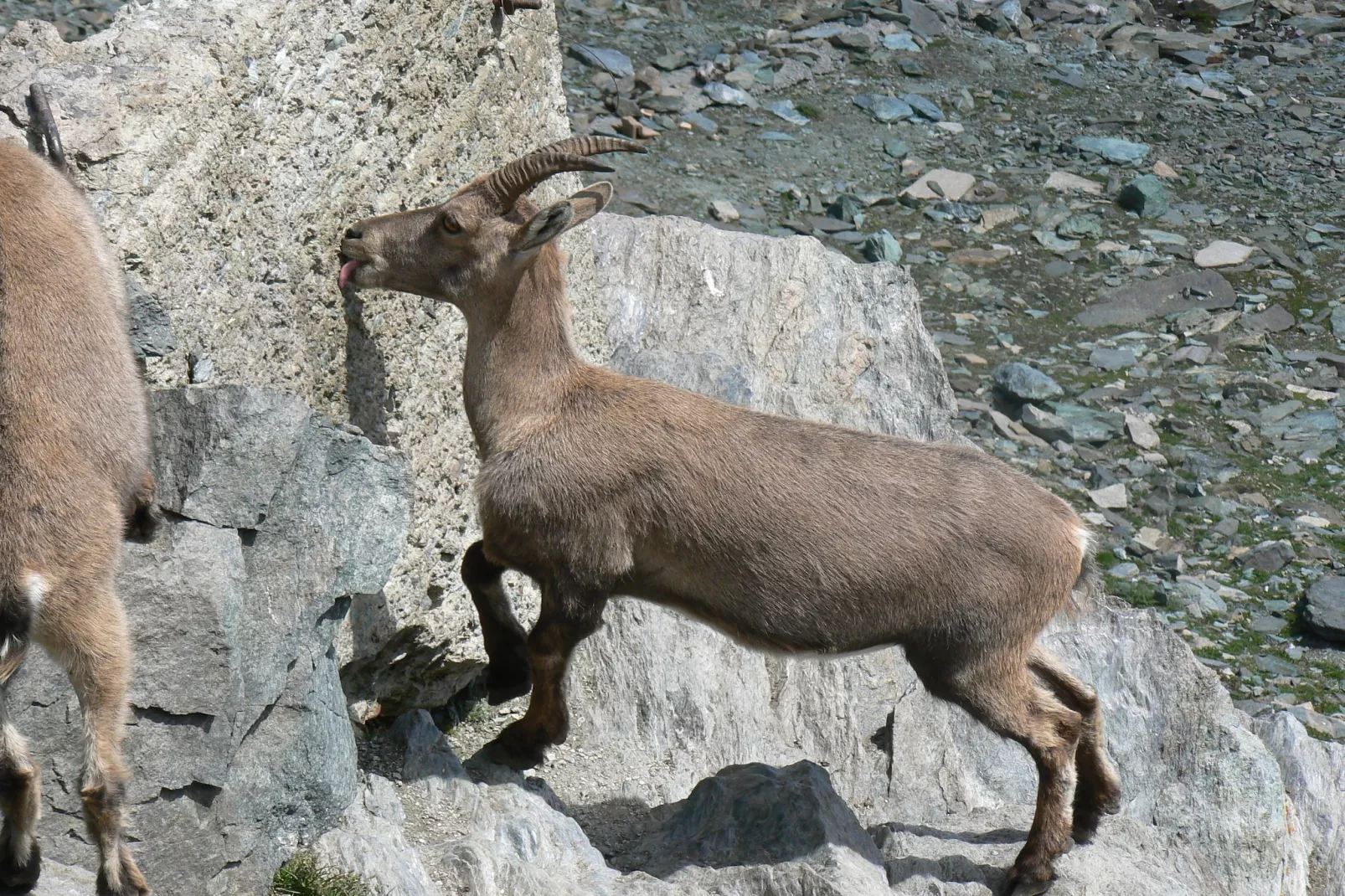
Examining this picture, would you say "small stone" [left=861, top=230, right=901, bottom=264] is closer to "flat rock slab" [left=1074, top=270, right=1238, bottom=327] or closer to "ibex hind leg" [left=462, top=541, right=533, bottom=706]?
"flat rock slab" [left=1074, top=270, right=1238, bottom=327]

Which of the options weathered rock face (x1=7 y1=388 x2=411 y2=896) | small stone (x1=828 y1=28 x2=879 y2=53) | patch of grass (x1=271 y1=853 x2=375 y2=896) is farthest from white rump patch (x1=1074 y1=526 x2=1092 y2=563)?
small stone (x1=828 y1=28 x2=879 y2=53)

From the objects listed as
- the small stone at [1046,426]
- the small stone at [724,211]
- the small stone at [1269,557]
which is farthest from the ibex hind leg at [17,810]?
the small stone at [724,211]

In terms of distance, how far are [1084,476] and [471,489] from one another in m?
6.15

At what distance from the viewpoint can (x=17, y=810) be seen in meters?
4.57

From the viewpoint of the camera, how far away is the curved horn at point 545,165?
601 centimetres

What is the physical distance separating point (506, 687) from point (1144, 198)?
1038 centimetres

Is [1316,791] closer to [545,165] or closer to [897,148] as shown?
[545,165]

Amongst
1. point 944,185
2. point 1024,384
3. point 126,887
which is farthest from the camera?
point 944,185

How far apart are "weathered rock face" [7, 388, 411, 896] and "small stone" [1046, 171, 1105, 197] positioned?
1103cm

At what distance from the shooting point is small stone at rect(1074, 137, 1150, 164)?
16.0 m

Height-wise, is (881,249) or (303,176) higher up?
(303,176)

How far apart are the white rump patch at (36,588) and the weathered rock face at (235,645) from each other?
64 centimetres

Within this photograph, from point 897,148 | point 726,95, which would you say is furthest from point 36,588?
point 897,148

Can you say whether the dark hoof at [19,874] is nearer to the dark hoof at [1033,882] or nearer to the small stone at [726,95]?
the dark hoof at [1033,882]
